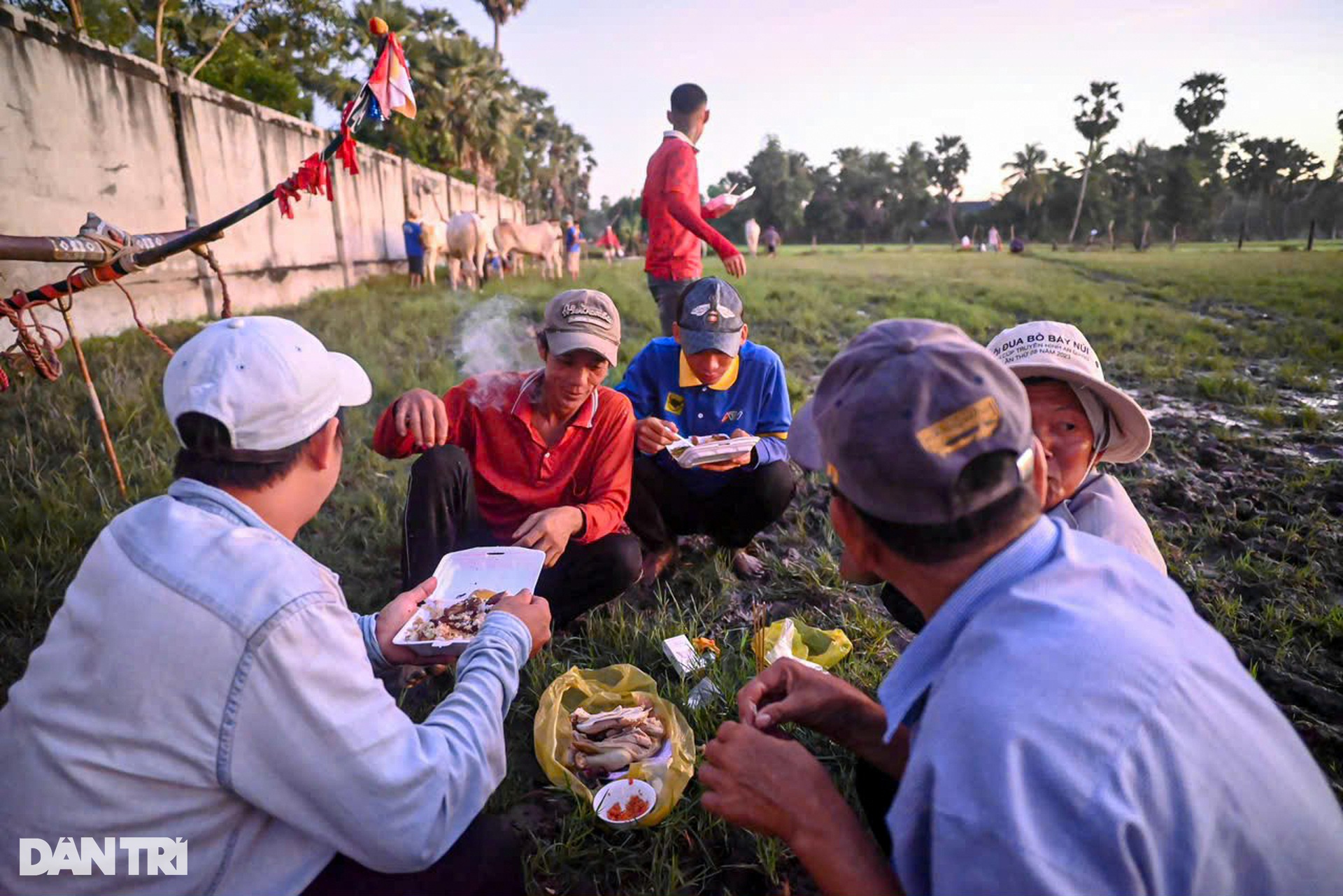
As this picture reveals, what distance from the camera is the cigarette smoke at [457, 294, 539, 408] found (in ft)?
23.4

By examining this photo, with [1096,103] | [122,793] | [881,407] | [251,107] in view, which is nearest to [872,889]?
[881,407]

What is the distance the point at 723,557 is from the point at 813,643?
3.00 feet

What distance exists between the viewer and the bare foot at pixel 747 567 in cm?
356

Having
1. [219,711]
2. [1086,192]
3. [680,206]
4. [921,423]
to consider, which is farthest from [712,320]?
[1086,192]

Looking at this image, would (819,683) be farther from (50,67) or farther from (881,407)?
(50,67)

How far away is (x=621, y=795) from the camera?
2.01 m

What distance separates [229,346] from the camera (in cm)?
134

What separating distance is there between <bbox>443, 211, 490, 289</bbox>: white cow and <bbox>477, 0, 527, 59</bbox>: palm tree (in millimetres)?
28259

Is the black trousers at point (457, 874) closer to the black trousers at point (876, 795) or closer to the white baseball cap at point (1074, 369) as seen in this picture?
the black trousers at point (876, 795)

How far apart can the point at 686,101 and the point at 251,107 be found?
8.92 m

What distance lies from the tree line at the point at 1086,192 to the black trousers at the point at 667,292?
3722 cm
